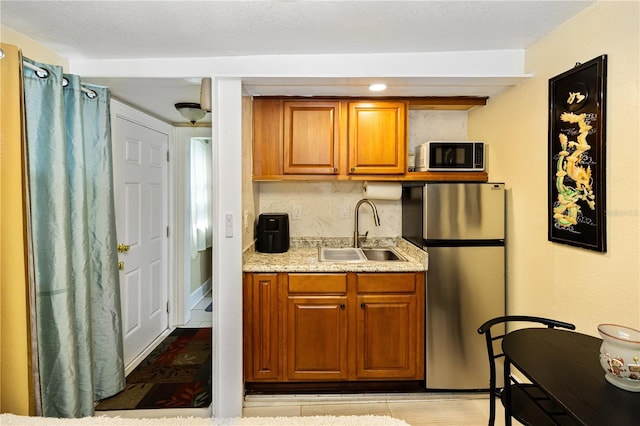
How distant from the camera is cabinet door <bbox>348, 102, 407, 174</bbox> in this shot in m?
2.59

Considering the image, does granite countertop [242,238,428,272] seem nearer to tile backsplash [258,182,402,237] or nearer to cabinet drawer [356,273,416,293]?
cabinet drawer [356,273,416,293]

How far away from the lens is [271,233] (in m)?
2.66

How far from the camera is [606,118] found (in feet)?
5.07

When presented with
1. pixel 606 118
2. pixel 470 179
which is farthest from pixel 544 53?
pixel 470 179

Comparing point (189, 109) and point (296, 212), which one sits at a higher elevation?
point (189, 109)

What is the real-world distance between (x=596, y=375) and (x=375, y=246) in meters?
1.90

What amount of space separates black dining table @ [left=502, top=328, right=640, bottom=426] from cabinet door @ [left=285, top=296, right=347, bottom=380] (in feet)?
3.69

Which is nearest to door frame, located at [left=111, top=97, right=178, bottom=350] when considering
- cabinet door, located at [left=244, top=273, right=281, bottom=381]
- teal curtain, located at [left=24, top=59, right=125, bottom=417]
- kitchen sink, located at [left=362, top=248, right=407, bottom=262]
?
teal curtain, located at [left=24, top=59, right=125, bottom=417]

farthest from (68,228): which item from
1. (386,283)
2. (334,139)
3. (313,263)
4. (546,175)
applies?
(546,175)

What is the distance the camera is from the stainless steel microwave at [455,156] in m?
2.54

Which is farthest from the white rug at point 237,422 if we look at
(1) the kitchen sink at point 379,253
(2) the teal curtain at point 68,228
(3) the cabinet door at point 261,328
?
(1) the kitchen sink at point 379,253

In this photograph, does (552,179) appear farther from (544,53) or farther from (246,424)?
(246,424)

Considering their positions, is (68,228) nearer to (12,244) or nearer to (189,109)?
(12,244)

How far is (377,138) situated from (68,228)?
6.77 ft
